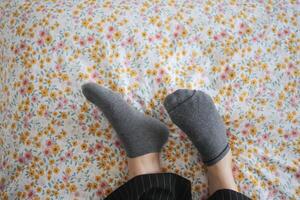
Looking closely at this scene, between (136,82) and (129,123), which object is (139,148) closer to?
(129,123)

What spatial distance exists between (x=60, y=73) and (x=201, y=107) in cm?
39

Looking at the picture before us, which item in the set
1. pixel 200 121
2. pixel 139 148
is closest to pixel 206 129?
pixel 200 121

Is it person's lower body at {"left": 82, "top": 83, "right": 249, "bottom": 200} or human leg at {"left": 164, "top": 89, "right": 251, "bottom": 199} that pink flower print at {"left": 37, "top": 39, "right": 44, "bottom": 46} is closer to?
person's lower body at {"left": 82, "top": 83, "right": 249, "bottom": 200}

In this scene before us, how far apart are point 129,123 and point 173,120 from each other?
0.12 metres

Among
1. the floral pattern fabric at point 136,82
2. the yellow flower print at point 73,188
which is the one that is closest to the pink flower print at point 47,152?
the floral pattern fabric at point 136,82

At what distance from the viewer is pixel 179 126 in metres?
0.77

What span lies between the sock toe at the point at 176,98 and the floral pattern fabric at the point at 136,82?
48mm

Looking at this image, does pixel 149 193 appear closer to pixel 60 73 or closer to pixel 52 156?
pixel 52 156

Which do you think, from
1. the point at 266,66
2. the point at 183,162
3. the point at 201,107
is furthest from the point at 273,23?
the point at 183,162

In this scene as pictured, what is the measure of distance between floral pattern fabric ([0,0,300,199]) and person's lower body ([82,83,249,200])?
0.03 meters

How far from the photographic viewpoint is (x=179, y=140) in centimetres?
81

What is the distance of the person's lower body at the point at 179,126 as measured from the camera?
76cm

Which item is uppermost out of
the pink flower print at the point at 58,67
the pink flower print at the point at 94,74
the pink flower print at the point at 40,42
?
the pink flower print at the point at 40,42

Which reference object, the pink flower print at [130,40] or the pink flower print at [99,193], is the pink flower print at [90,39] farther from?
the pink flower print at [99,193]
